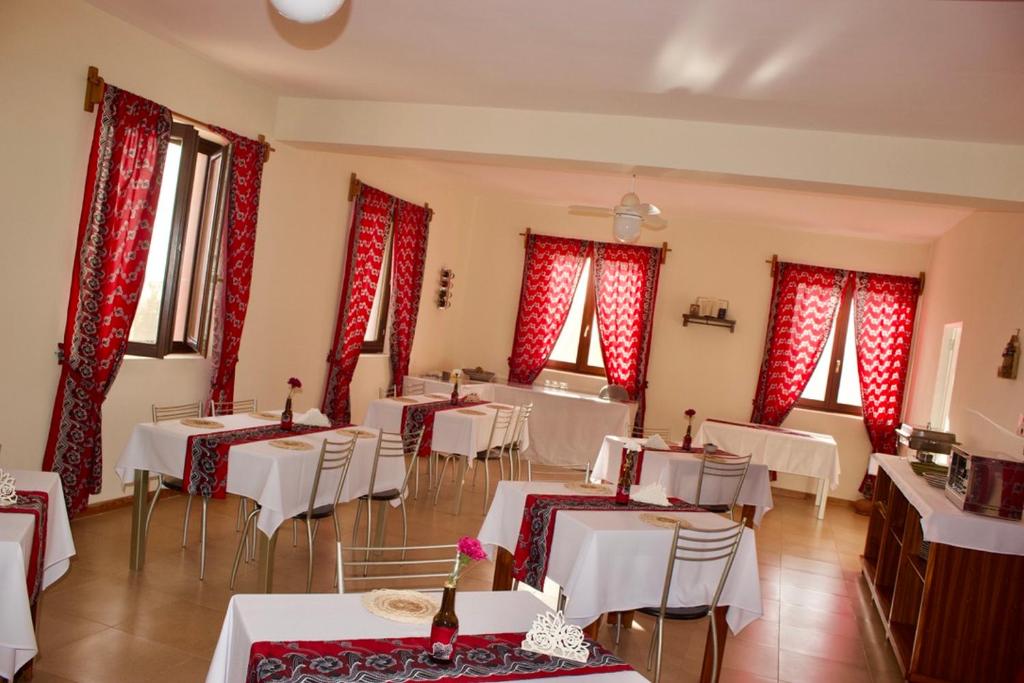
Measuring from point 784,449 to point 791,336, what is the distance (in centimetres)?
175

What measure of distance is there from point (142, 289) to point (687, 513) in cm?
372

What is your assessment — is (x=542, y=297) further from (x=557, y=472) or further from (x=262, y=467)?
(x=262, y=467)

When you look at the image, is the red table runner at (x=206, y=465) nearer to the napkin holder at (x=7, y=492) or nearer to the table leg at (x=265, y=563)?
the table leg at (x=265, y=563)

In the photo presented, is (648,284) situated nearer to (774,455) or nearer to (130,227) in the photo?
(774,455)

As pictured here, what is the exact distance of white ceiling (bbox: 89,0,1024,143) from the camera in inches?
142

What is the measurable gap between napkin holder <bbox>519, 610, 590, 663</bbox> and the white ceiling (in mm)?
2584

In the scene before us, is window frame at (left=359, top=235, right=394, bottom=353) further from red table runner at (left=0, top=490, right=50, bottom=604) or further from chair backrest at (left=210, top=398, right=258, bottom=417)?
red table runner at (left=0, top=490, right=50, bottom=604)

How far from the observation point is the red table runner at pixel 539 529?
3887 mm

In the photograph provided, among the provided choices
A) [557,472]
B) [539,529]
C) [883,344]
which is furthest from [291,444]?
[883,344]

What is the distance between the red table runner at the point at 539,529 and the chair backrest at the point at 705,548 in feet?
1.27

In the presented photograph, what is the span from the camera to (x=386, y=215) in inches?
330

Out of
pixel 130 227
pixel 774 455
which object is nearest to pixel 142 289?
pixel 130 227

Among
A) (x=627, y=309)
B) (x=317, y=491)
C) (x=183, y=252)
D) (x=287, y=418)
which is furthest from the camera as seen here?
(x=627, y=309)

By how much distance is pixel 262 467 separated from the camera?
429 cm
